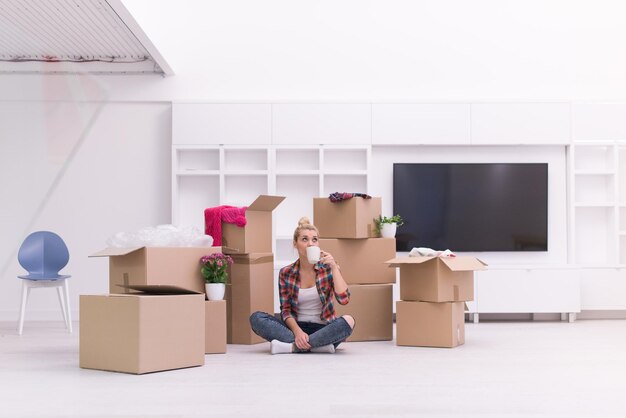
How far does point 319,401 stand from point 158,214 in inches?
166

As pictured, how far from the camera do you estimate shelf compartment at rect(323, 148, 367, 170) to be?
23.6ft

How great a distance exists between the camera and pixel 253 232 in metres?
5.52

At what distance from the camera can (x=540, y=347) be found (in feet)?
16.6

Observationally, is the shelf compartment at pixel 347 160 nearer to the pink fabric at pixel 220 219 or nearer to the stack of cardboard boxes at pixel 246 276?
the stack of cardboard boxes at pixel 246 276

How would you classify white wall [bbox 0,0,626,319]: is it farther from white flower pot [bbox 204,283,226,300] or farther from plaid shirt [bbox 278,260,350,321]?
plaid shirt [bbox 278,260,350,321]

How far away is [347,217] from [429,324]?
0.91m

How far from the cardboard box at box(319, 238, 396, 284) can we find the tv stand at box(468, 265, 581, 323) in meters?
1.55

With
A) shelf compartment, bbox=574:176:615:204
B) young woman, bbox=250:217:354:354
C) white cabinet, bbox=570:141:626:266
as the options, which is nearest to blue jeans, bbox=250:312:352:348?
young woman, bbox=250:217:354:354

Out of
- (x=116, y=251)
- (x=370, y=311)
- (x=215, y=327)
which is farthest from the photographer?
(x=370, y=311)

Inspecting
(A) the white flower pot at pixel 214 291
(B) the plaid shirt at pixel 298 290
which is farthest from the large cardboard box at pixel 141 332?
(B) the plaid shirt at pixel 298 290

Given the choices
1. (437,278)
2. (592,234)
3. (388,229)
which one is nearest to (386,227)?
(388,229)

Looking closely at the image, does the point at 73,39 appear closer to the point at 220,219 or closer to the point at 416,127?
the point at 220,219

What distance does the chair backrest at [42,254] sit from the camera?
6342mm

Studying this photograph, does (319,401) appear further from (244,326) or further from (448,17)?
(448,17)
